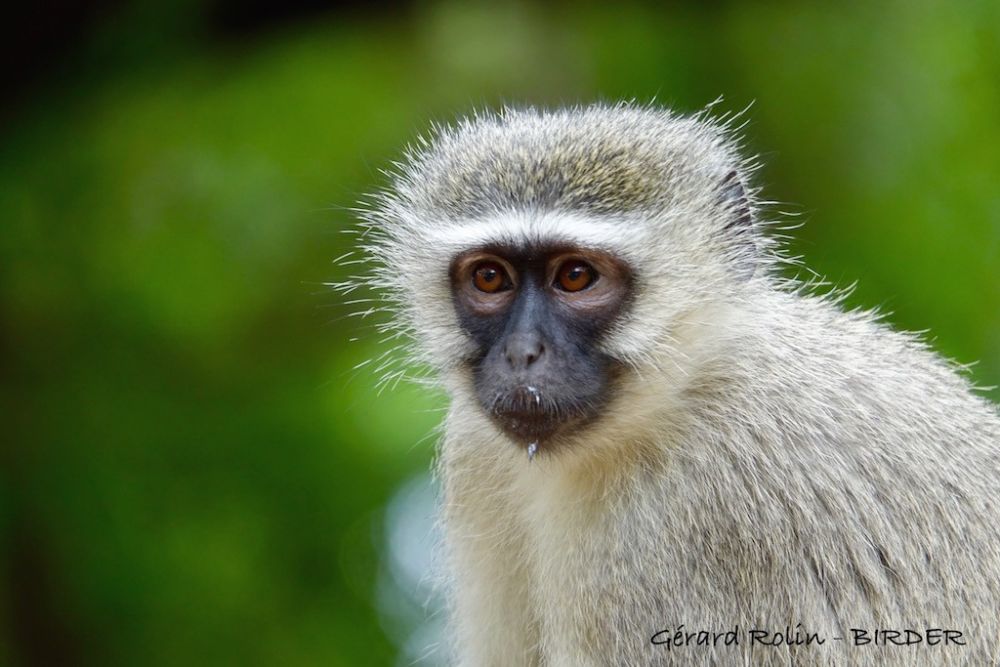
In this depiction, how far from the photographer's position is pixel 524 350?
13.9 feet

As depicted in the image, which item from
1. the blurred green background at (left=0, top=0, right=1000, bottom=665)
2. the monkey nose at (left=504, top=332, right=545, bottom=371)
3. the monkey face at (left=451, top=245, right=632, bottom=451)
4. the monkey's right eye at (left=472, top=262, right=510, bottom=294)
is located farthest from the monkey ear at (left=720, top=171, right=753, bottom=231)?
the blurred green background at (left=0, top=0, right=1000, bottom=665)

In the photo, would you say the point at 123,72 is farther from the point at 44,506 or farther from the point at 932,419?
the point at 932,419

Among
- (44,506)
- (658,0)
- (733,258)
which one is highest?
(658,0)

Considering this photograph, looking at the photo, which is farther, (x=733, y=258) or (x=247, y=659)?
(x=247, y=659)

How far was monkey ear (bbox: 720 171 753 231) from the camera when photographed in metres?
4.91

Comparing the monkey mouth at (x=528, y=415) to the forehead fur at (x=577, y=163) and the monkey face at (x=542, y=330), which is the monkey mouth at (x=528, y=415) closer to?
the monkey face at (x=542, y=330)

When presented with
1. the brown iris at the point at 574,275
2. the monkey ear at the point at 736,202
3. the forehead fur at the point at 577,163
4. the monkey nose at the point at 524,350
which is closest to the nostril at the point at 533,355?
the monkey nose at the point at 524,350

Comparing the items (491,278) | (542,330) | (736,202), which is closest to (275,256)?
(491,278)

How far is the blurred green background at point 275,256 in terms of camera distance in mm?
7934

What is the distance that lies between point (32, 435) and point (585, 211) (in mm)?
5018

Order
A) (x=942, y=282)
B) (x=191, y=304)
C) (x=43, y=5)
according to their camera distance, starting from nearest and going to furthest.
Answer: (x=43, y=5) → (x=942, y=282) → (x=191, y=304)

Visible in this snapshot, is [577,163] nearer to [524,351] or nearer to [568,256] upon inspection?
[568,256]

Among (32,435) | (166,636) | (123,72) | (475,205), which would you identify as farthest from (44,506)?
(475,205)

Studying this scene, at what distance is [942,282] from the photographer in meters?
7.87
